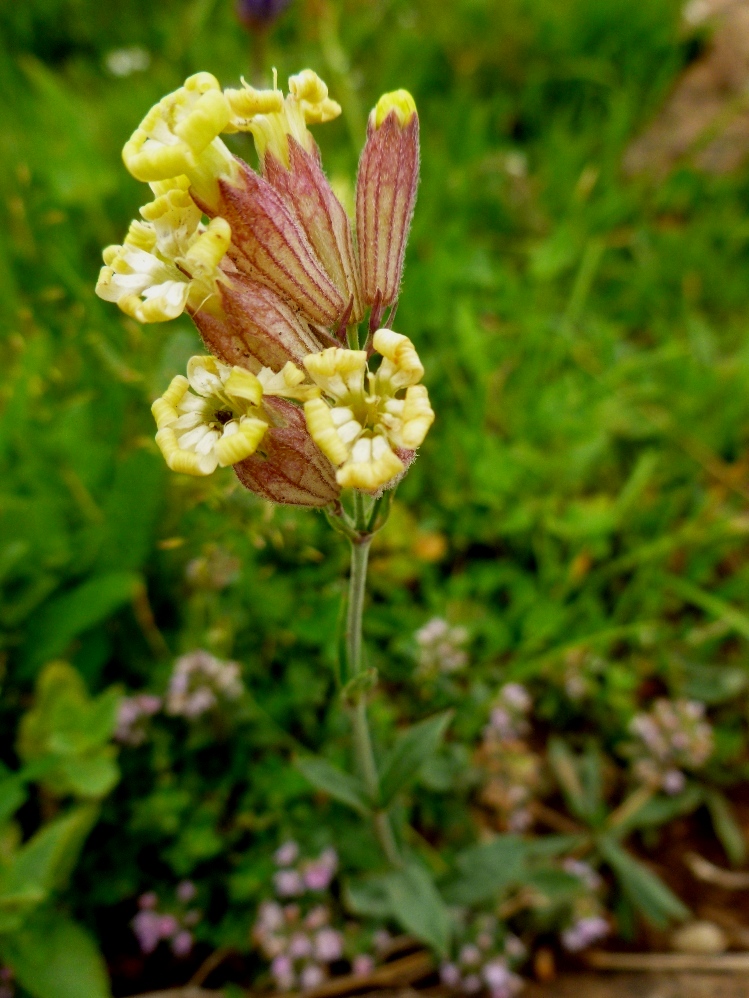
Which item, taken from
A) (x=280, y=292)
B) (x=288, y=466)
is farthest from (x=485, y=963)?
(x=280, y=292)

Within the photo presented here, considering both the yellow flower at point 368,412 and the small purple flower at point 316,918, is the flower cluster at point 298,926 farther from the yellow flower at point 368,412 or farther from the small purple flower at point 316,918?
the yellow flower at point 368,412

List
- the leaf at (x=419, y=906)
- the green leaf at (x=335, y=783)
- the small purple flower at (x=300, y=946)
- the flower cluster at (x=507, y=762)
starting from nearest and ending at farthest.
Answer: the green leaf at (x=335, y=783) → the leaf at (x=419, y=906) → the small purple flower at (x=300, y=946) → the flower cluster at (x=507, y=762)

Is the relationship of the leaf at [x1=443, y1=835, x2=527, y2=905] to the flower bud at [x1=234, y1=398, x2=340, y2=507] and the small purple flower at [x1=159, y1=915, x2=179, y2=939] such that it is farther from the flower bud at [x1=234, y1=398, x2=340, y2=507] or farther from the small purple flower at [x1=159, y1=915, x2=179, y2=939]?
the flower bud at [x1=234, y1=398, x2=340, y2=507]

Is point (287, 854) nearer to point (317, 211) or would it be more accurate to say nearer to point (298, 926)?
point (298, 926)

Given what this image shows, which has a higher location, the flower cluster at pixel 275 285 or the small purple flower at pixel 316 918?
the flower cluster at pixel 275 285

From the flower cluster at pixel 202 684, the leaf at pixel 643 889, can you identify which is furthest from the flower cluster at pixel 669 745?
the flower cluster at pixel 202 684
